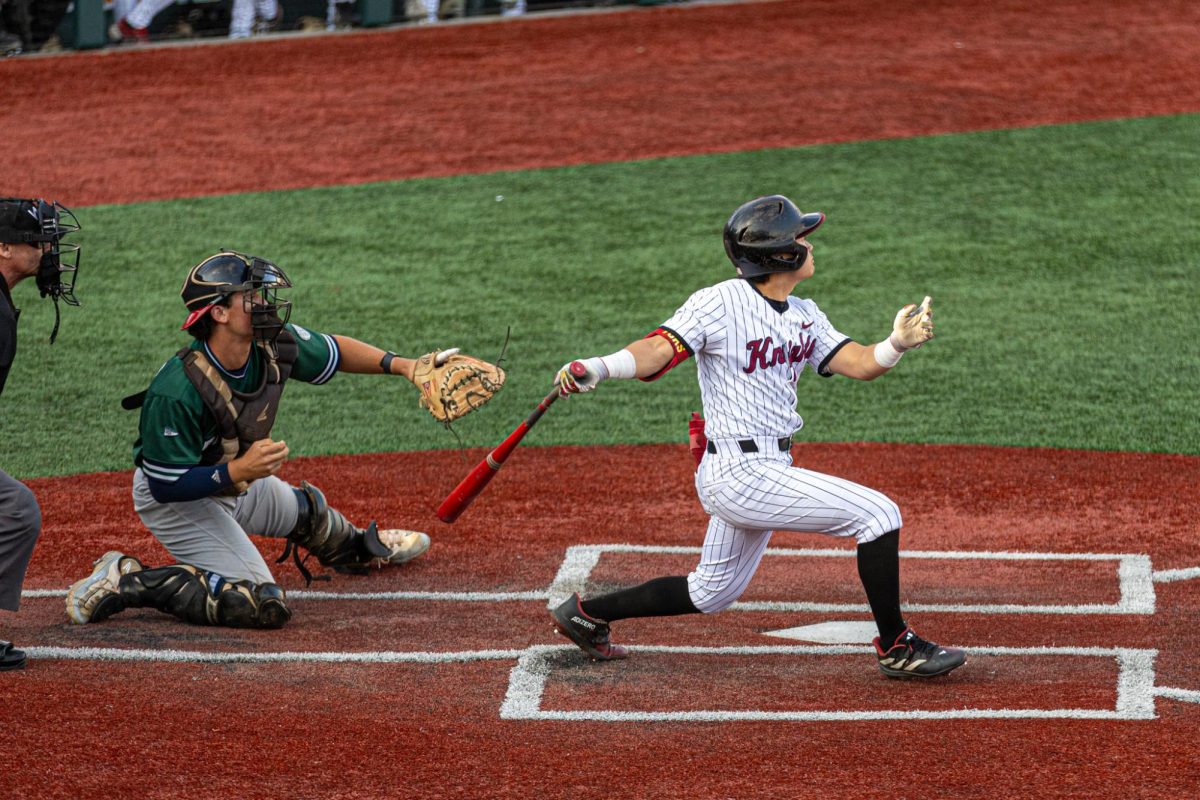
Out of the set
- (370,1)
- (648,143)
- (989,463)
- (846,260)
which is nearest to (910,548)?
(989,463)

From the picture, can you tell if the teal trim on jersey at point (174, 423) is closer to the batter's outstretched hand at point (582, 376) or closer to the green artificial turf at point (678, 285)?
the batter's outstretched hand at point (582, 376)

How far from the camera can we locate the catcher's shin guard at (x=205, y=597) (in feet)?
17.0

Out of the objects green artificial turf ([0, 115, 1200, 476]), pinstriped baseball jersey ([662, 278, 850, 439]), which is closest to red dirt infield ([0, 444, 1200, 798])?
pinstriped baseball jersey ([662, 278, 850, 439])

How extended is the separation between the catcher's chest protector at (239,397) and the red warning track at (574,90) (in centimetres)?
733

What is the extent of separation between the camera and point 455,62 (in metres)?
14.7

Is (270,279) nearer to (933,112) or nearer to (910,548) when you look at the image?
(910,548)

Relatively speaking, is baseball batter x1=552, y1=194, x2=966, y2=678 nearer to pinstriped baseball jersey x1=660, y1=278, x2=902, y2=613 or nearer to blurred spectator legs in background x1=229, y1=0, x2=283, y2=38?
pinstriped baseball jersey x1=660, y1=278, x2=902, y2=613

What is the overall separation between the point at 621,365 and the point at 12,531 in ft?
6.79

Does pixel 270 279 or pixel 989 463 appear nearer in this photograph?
pixel 270 279

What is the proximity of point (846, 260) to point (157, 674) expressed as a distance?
22.5 ft

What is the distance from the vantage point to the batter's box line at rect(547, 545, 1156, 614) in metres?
5.34

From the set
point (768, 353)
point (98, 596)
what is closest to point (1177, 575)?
point (768, 353)

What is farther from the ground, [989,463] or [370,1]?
[370,1]

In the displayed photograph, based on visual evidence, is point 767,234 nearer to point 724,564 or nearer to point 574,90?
point 724,564
